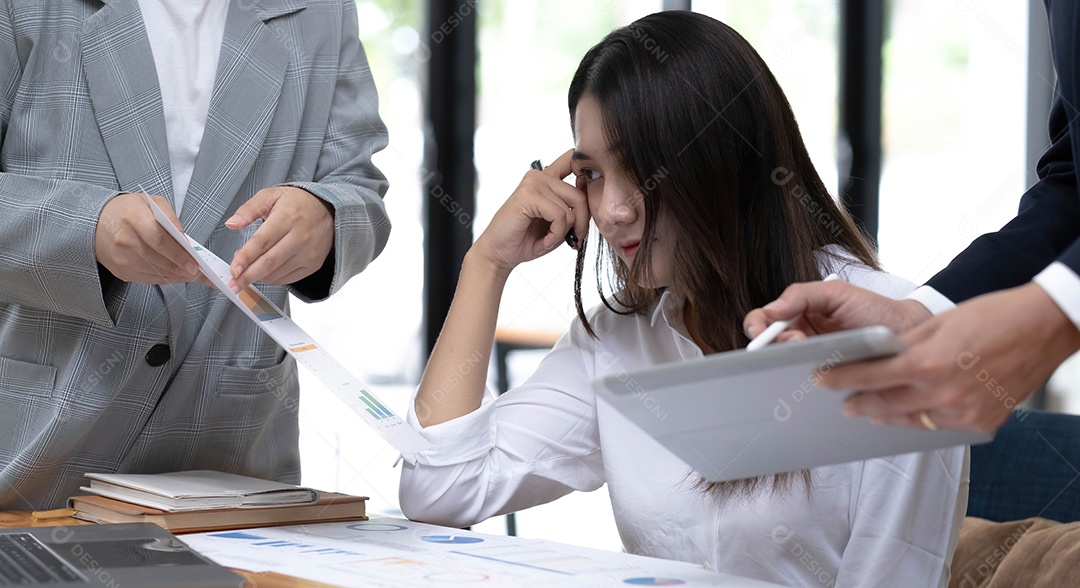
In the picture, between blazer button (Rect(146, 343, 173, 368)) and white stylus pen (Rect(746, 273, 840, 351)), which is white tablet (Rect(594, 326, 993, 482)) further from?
blazer button (Rect(146, 343, 173, 368))

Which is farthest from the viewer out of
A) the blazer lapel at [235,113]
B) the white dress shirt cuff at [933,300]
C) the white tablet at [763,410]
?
the blazer lapel at [235,113]

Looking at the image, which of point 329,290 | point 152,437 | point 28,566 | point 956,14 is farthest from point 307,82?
point 956,14

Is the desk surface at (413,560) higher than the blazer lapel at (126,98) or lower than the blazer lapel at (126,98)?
lower

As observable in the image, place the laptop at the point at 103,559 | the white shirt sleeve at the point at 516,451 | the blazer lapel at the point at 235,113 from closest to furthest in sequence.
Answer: the laptop at the point at 103,559, the blazer lapel at the point at 235,113, the white shirt sleeve at the point at 516,451

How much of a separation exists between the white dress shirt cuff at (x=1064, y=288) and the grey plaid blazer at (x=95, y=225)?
830mm

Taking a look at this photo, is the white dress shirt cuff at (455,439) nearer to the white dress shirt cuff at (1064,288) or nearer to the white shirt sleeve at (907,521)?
the white shirt sleeve at (907,521)

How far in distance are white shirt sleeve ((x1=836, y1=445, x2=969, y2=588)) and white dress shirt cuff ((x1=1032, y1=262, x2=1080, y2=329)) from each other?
43cm

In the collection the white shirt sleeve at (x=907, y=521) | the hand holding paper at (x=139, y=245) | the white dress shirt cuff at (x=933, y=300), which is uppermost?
the hand holding paper at (x=139, y=245)

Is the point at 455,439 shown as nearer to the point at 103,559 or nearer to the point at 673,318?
the point at 673,318

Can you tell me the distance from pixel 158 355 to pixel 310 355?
26 centimetres

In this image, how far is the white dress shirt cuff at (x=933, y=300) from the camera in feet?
3.79

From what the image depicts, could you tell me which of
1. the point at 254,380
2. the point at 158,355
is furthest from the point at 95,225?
the point at 254,380

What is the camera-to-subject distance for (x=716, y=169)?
1403mm

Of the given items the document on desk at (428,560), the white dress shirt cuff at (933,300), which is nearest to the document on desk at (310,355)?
the document on desk at (428,560)
